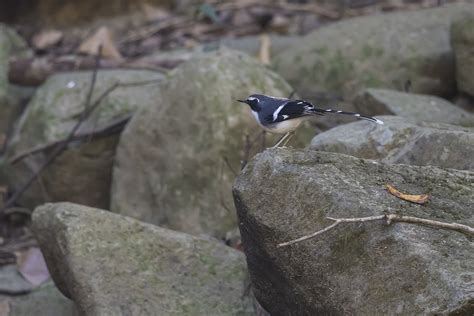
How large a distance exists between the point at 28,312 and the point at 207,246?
47.6 inches

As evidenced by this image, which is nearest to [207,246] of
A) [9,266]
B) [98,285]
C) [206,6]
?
[98,285]

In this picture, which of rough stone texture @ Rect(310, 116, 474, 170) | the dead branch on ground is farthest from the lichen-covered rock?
rough stone texture @ Rect(310, 116, 474, 170)

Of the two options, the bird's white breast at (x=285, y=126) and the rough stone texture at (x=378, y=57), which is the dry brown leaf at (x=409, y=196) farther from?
the rough stone texture at (x=378, y=57)

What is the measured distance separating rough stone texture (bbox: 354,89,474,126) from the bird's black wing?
4.56 ft

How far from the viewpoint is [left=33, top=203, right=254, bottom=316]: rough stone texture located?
437 centimetres

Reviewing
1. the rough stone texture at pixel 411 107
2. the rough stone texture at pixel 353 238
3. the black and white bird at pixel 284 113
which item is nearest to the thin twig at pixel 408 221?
the rough stone texture at pixel 353 238

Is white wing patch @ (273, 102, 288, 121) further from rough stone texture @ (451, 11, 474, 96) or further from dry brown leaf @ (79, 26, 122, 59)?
dry brown leaf @ (79, 26, 122, 59)

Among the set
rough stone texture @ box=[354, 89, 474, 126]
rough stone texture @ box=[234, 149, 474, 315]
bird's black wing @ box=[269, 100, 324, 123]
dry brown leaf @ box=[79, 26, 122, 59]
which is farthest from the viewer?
dry brown leaf @ box=[79, 26, 122, 59]

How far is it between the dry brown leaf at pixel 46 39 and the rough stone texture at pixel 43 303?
3612mm

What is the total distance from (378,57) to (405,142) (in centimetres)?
240

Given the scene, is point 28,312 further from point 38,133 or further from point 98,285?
point 38,133

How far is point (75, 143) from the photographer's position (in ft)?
22.8

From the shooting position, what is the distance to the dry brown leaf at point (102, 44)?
25.9 feet

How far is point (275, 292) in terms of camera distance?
12.6ft
